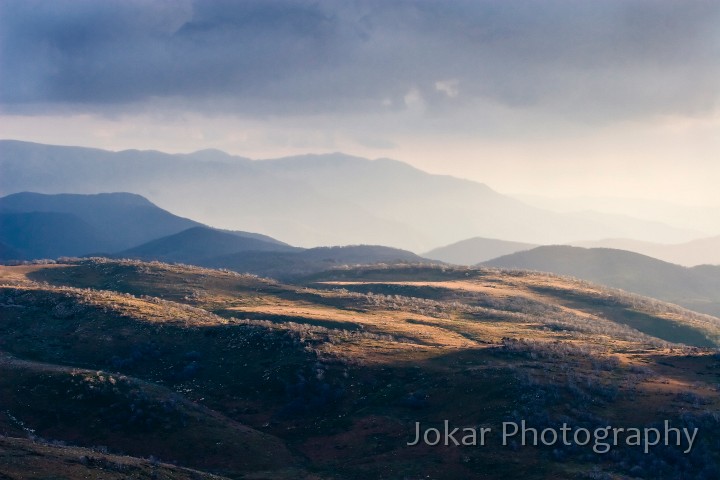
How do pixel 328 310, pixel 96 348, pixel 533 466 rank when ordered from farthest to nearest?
pixel 328 310
pixel 96 348
pixel 533 466

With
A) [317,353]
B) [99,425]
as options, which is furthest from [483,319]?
[99,425]

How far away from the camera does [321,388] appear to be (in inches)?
2625

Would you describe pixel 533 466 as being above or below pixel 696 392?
below

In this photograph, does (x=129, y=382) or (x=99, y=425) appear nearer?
(x=99, y=425)

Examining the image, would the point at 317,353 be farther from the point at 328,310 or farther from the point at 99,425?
the point at 328,310

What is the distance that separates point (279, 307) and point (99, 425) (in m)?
57.7

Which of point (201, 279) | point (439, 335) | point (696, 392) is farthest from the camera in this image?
point (201, 279)

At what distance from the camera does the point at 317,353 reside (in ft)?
242

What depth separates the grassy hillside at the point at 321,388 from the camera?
2029 inches

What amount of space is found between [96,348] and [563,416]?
5655cm

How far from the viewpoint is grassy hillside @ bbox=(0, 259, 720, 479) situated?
5153 centimetres

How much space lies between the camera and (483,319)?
380 feet

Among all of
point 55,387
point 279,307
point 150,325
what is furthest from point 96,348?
point 279,307

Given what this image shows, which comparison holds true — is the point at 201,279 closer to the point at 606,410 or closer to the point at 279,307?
the point at 279,307
